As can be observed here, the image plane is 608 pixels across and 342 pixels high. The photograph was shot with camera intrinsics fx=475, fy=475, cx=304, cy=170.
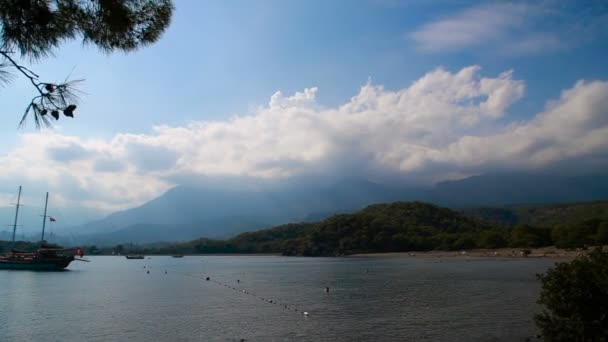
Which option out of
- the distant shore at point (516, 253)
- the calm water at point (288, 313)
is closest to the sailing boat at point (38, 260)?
the calm water at point (288, 313)

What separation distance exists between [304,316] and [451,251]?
14788cm

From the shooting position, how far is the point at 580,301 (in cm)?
2066

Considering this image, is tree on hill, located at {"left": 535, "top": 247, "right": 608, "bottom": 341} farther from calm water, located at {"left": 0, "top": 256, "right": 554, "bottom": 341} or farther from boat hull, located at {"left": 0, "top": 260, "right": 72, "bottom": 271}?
boat hull, located at {"left": 0, "top": 260, "right": 72, "bottom": 271}

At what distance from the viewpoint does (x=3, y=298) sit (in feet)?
208

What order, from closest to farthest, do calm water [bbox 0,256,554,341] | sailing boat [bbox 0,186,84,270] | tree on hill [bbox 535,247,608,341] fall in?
1. tree on hill [bbox 535,247,608,341]
2. calm water [bbox 0,256,554,341]
3. sailing boat [bbox 0,186,84,270]

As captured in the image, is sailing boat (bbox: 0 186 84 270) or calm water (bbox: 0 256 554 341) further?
sailing boat (bbox: 0 186 84 270)

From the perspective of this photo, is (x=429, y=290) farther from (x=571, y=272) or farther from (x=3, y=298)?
(x=3, y=298)

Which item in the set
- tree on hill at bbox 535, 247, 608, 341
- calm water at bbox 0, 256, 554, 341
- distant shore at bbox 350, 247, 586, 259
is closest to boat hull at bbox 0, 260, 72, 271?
calm water at bbox 0, 256, 554, 341

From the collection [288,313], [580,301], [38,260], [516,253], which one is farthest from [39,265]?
[516,253]

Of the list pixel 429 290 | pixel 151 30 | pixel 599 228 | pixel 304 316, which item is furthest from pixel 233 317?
pixel 599 228

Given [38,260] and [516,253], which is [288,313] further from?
[516,253]

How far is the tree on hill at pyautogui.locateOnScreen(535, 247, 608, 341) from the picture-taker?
64.7 ft

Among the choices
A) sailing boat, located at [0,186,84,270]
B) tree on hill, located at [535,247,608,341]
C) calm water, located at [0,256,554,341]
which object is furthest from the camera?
sailing boat, located at [0,186,84,270]

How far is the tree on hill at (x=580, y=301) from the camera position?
19.7 m
